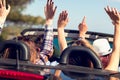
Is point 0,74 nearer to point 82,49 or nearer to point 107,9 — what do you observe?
point 82,49

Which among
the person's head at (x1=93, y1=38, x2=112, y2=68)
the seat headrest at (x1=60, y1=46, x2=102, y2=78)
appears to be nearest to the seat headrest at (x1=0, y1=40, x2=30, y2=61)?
the seat headrest at (x1=60, y1=46, x2=102, y2=78)

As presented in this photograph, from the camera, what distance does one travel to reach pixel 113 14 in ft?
15.7

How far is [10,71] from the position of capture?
337cm

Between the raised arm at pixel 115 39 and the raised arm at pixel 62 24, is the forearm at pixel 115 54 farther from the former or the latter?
the raised arm at pixel 62 24

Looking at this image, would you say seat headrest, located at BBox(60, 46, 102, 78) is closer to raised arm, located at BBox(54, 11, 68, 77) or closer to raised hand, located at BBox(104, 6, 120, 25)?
raised hand, located at BBox(104, 6, 120, 25)

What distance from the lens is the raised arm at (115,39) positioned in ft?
15.0

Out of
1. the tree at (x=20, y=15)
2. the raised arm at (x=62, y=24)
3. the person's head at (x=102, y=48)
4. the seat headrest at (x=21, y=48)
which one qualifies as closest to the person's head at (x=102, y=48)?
the person's head at (x=102, y=48)

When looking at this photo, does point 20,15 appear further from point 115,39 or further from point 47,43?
point 115,39

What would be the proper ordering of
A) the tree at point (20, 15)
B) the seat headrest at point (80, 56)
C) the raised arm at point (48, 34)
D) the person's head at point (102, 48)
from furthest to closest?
the tree at point (20, 15)
the person's head at point (102, 48)
the raised arm at point (48, 34)
the seat headrest at point (80, 56)

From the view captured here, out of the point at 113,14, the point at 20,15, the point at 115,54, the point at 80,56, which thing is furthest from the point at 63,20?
the point at 20,15

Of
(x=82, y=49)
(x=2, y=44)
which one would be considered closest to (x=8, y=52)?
(x=2, y=44)

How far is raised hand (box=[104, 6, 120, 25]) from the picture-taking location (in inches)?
187

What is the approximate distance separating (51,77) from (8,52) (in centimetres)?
102

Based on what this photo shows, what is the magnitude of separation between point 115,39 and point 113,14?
0.25 metres
